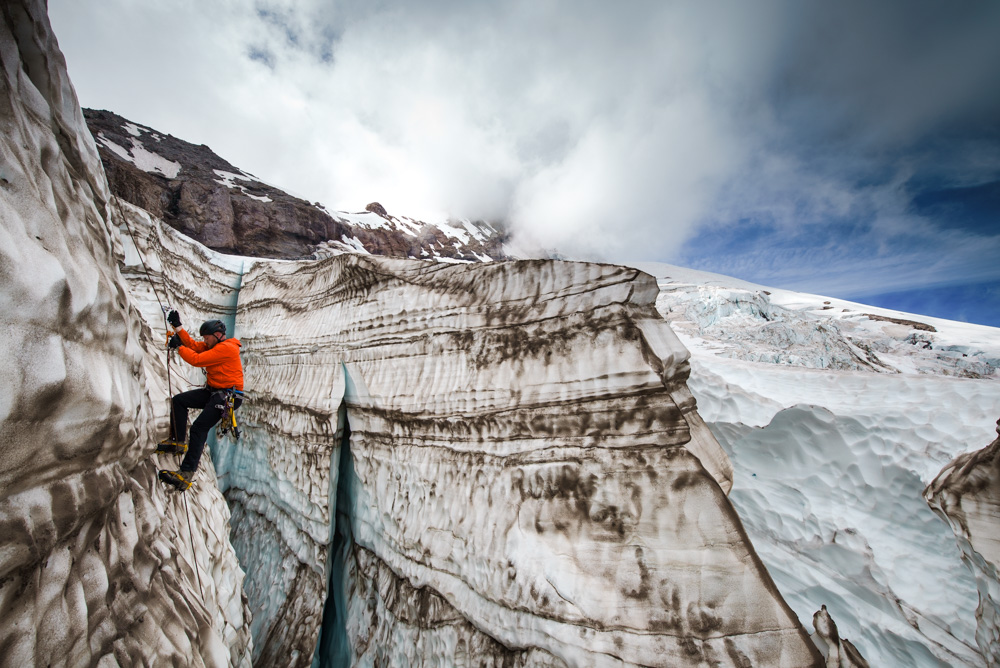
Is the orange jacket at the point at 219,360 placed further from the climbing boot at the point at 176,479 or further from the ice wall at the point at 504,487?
the ice wall at the point at 504,487

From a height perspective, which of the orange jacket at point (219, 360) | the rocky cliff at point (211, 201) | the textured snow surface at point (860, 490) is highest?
the rocky cliff at point (211, 201)

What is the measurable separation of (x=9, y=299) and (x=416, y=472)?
2588mm

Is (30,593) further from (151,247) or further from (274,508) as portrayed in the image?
(151,247)

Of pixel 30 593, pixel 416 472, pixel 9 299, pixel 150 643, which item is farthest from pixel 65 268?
pixel 416 472

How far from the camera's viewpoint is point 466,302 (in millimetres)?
3100

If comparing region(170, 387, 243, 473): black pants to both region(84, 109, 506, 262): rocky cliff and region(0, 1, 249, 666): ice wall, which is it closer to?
region(0, 1, 249, 666): ice wall

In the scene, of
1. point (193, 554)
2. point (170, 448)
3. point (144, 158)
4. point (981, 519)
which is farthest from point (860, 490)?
point (144, 158)

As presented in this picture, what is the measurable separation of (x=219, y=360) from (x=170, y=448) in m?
0.65

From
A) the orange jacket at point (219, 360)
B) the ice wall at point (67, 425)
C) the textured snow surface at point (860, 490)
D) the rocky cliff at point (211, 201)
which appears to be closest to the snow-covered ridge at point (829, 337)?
the textured snow surface at point (860, 490)

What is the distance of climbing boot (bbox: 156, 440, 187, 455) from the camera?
2074 mm

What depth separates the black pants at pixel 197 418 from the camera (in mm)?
2174

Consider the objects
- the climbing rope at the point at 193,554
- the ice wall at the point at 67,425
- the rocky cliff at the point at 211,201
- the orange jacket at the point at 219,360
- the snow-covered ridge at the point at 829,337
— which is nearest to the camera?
the ice wall at the point at 67,425

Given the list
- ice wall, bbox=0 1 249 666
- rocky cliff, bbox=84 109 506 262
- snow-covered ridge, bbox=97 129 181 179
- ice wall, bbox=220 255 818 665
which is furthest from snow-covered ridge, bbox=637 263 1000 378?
snow-covered ridge, bbox=97 129 181 179

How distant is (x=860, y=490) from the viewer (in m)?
3.82
